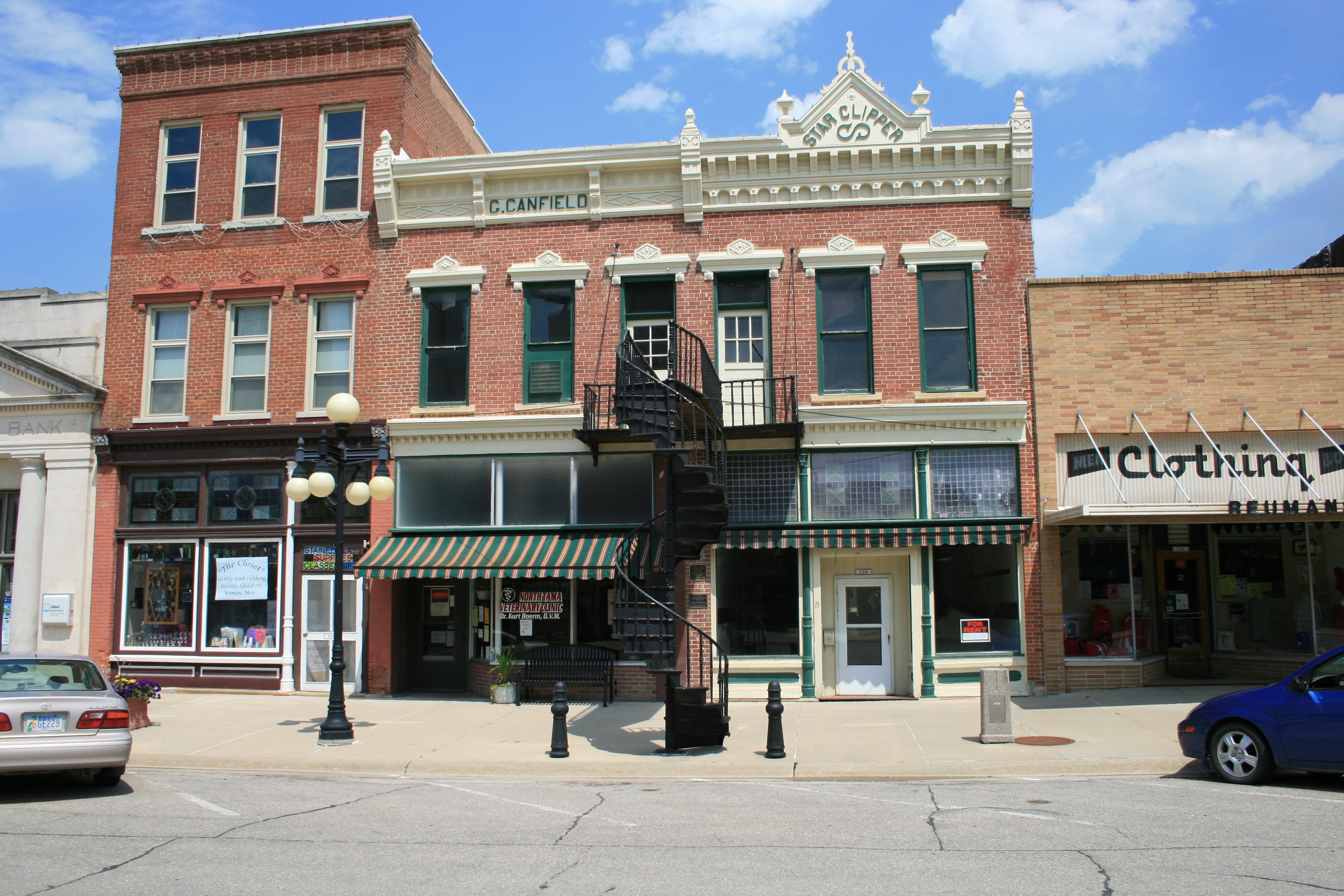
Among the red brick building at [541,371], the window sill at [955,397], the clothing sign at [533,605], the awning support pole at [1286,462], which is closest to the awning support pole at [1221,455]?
the awning support pole at [1286,462]

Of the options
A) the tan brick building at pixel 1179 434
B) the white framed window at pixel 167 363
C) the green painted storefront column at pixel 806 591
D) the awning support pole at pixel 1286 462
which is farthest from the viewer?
the white framed window at pixel 167 363

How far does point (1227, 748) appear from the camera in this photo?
9445 mm

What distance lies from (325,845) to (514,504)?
949 centimetres

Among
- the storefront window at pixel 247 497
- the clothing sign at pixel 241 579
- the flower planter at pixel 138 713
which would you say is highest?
the storefront window at pixel 247 497

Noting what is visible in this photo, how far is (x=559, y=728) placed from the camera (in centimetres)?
1143

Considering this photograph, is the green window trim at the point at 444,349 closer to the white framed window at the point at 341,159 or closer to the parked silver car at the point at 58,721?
the white framed window at the point at 341,159

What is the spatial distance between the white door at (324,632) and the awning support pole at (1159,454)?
1326 centimetres

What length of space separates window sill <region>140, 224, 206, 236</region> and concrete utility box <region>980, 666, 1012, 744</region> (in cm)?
1571

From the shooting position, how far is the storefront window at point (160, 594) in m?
17.5

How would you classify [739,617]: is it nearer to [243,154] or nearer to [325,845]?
[325,845]

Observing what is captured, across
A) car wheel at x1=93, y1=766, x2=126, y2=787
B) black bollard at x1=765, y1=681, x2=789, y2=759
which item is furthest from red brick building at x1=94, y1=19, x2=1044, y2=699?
car wheel at x1=93, y1=766, x2=126, y2=787

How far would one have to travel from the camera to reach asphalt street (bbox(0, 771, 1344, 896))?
251 inches

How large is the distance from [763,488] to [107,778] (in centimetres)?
993

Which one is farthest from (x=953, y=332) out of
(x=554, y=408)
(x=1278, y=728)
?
(x=1278, y=728)
